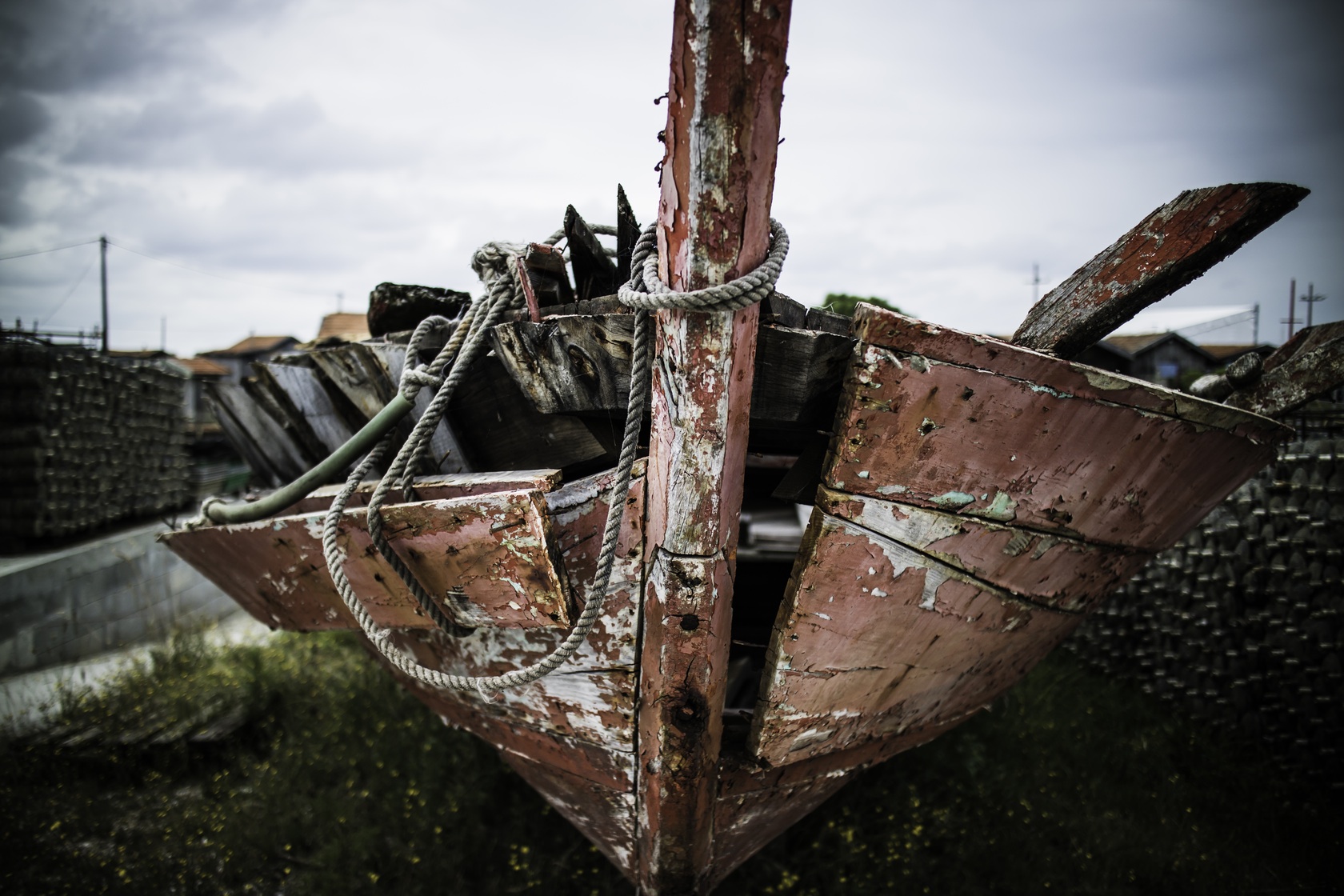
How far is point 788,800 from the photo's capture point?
6.11ft

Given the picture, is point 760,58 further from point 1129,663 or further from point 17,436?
point 17,436

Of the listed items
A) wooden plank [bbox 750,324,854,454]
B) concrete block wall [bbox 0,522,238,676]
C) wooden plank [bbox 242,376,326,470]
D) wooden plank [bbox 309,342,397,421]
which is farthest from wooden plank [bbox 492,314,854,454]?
concrete block wall [bbox 0,522,238,676]

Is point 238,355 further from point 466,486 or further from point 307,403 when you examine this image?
point 466,486

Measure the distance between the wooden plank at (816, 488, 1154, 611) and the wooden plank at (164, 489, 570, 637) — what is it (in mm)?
606

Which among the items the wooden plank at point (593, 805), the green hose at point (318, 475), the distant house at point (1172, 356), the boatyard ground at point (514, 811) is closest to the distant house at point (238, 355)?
the boatyard ground at point (514, 811)

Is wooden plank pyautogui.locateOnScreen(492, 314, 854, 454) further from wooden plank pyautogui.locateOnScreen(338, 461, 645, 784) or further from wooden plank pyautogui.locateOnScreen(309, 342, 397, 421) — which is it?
wooden plank pyautogui.locateOnScreen(309, 342, 397, 421)

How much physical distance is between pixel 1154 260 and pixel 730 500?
1013mm

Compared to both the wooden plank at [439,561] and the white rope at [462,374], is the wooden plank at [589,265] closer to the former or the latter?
the white rope at [462,374]

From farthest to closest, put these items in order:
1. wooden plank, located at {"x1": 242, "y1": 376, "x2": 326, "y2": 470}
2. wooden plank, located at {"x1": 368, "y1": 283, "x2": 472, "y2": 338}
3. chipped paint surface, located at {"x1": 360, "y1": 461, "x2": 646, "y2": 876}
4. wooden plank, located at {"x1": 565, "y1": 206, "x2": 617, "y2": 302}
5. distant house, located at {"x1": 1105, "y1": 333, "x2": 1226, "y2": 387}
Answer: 1. distant house, located at {"x1": 1105, "y1": 333, "x2": 1226, "y2": 387}
2. wooden plank, located at {"x1": 242, "y1": 376, "x2": 326, "y2": 470}
3. wooden plank, located at {"x1": 368, "y1": 283, "x2": 472, "y2": 338}
4. wooden plank, located at {"x1": 565, "y1": 206, "x2": 617, "y2": 302}
5. chipped paint surface, located at {"x1": 360, "y1": 461, "x2": 646, "y2": 876}

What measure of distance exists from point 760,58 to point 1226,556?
406 cm

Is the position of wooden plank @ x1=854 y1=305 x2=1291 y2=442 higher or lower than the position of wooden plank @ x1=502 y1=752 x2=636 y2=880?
higher

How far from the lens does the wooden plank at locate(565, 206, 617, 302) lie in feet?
5.21

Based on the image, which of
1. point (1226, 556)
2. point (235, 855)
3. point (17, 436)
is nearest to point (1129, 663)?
point (1226, 556)

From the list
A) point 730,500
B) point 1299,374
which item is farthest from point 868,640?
point 1299,374
